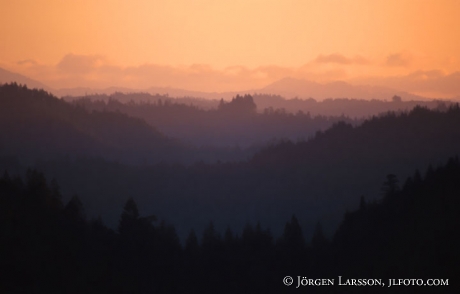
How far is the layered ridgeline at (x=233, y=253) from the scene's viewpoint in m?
46.2

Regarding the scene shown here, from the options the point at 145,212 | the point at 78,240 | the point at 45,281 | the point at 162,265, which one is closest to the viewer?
the point at 45,281

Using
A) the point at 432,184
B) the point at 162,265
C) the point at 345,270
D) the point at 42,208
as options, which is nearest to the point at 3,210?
the point at 42,208

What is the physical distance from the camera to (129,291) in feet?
167

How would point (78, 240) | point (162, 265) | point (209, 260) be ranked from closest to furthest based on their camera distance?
1. point (78, 240)
2. point (162, 265)
3. point (209, 260)

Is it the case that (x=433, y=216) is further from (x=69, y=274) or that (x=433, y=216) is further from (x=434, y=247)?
(x=69, y=274)

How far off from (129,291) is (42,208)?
9934mm

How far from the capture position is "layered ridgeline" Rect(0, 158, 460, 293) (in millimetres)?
46219

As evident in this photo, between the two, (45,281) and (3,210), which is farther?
(3,210)

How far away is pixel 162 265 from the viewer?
60.6 meters

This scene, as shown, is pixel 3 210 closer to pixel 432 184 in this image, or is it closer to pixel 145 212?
pixel 432 184

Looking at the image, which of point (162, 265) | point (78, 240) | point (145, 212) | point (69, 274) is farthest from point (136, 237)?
point (145, 212)

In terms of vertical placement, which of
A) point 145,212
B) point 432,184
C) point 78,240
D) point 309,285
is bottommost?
point 145,212

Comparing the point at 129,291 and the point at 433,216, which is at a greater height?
the point at 433,216

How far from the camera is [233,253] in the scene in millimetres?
67000
